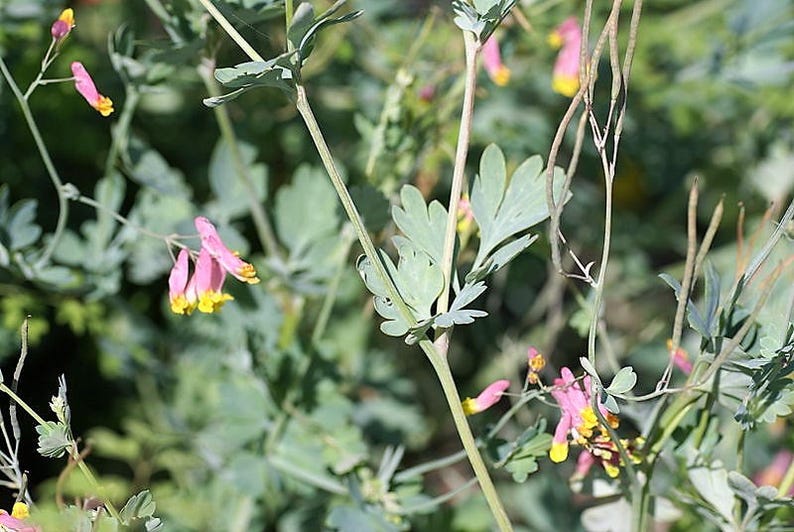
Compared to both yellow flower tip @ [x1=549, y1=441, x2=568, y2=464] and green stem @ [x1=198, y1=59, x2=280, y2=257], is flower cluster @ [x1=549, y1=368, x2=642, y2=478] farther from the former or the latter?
green stem @ [x1=198, y1=59, x2=280, y2=257]

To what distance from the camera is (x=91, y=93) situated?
3.05 feet

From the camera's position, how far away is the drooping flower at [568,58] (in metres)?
1.28

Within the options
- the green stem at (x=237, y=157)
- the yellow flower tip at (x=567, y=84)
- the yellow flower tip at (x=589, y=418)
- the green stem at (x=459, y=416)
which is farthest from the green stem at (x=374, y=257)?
the yellow flower tip at (x=567, y=84)

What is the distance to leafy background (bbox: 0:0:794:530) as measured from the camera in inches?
46.9

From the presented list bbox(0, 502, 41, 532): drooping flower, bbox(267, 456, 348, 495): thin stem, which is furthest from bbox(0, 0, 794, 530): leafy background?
bbox(0, 502, 41, 532): drooping flower

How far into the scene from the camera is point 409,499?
3.58 feet

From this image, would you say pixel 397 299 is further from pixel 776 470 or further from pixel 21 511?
pixel 776 470

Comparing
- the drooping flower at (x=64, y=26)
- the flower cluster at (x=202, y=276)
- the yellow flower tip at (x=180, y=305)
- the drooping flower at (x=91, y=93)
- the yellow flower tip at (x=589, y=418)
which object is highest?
the drooping flower at (x=64, y=26)

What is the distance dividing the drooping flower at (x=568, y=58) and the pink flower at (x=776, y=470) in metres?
0.62

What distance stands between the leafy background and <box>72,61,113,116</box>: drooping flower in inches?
4.3

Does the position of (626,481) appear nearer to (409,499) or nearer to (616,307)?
(409,499)

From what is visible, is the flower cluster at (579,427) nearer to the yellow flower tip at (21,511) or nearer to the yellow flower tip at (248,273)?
the yellow flower tip at (248,273)

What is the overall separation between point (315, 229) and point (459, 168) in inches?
19.6

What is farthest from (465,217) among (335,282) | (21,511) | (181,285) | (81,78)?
(21,511)
